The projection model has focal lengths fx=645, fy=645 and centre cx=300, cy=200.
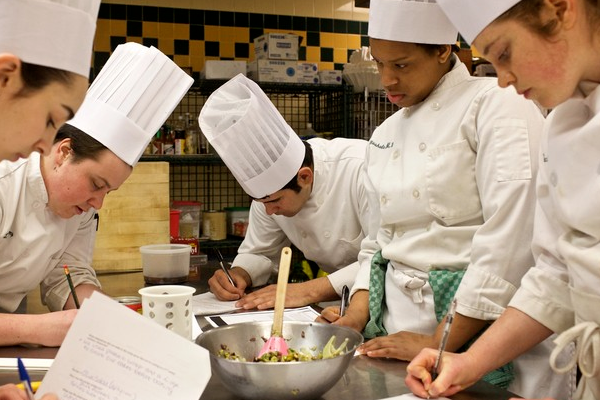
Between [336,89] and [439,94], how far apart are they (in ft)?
8.34

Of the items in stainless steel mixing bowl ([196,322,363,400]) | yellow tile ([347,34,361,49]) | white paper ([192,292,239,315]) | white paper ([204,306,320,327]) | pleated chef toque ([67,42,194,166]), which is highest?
yellow tile ([347,34,361,49])

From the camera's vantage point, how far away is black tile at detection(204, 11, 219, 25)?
442 cm

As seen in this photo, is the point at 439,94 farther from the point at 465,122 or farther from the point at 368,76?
the point at 368,76

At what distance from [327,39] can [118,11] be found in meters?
1.47

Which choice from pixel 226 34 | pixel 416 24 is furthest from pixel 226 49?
pixel 416 24

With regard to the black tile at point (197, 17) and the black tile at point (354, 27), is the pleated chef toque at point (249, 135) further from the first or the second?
the black tile at point (354, 27)

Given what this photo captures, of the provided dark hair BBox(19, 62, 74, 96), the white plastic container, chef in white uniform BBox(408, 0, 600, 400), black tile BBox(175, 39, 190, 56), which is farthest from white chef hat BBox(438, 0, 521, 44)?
black tile BBox(175, 39, 190, 56)

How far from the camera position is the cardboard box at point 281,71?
392 cm

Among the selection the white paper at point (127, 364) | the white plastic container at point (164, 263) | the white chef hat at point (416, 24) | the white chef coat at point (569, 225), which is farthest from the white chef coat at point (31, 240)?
the white chef coat at point (569, 225)

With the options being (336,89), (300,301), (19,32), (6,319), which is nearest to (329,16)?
(336,89)

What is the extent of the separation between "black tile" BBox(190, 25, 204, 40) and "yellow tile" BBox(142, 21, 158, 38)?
0.78 ft

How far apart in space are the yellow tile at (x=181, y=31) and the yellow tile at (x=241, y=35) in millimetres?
325

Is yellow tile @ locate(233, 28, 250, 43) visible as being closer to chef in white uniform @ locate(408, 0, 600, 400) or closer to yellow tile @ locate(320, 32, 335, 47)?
yellow tile @ locate(320, 32, 335, 47)

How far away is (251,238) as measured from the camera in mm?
2539
